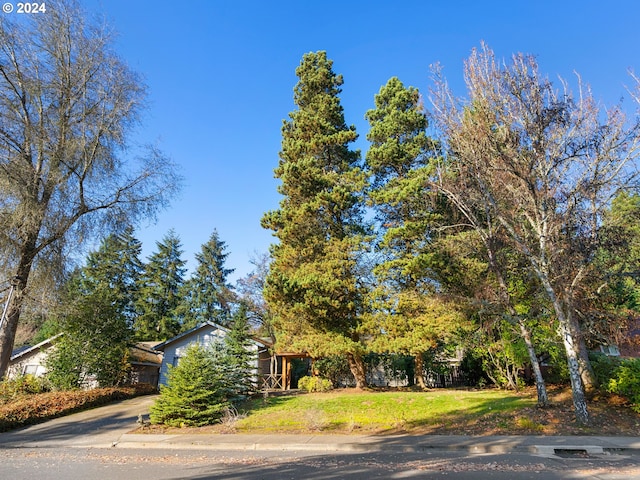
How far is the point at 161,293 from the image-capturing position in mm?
45031

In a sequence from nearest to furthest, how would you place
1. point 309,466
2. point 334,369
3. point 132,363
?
point 309,466
point 334,369
point 132,363

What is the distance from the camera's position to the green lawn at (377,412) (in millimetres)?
11148

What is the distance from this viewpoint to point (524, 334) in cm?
1238

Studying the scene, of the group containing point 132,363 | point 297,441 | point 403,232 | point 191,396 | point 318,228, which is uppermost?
point 318,228

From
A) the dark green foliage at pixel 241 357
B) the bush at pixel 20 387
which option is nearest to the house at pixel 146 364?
the bush at pixel 20 387

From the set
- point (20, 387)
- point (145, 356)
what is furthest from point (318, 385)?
point (145, 356)

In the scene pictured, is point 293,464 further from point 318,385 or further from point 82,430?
point 318,385

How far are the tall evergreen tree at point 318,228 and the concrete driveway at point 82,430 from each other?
23.8ft

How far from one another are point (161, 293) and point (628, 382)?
1757 inches

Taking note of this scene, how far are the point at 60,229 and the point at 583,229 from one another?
19.3 meters

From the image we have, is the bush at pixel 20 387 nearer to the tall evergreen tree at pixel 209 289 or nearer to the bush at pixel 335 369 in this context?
the bush at pixel 335 369

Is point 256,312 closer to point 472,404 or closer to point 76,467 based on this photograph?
point 472,404

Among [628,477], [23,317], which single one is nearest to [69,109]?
[23,317]

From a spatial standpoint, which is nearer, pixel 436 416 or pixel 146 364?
pixel 436 416
